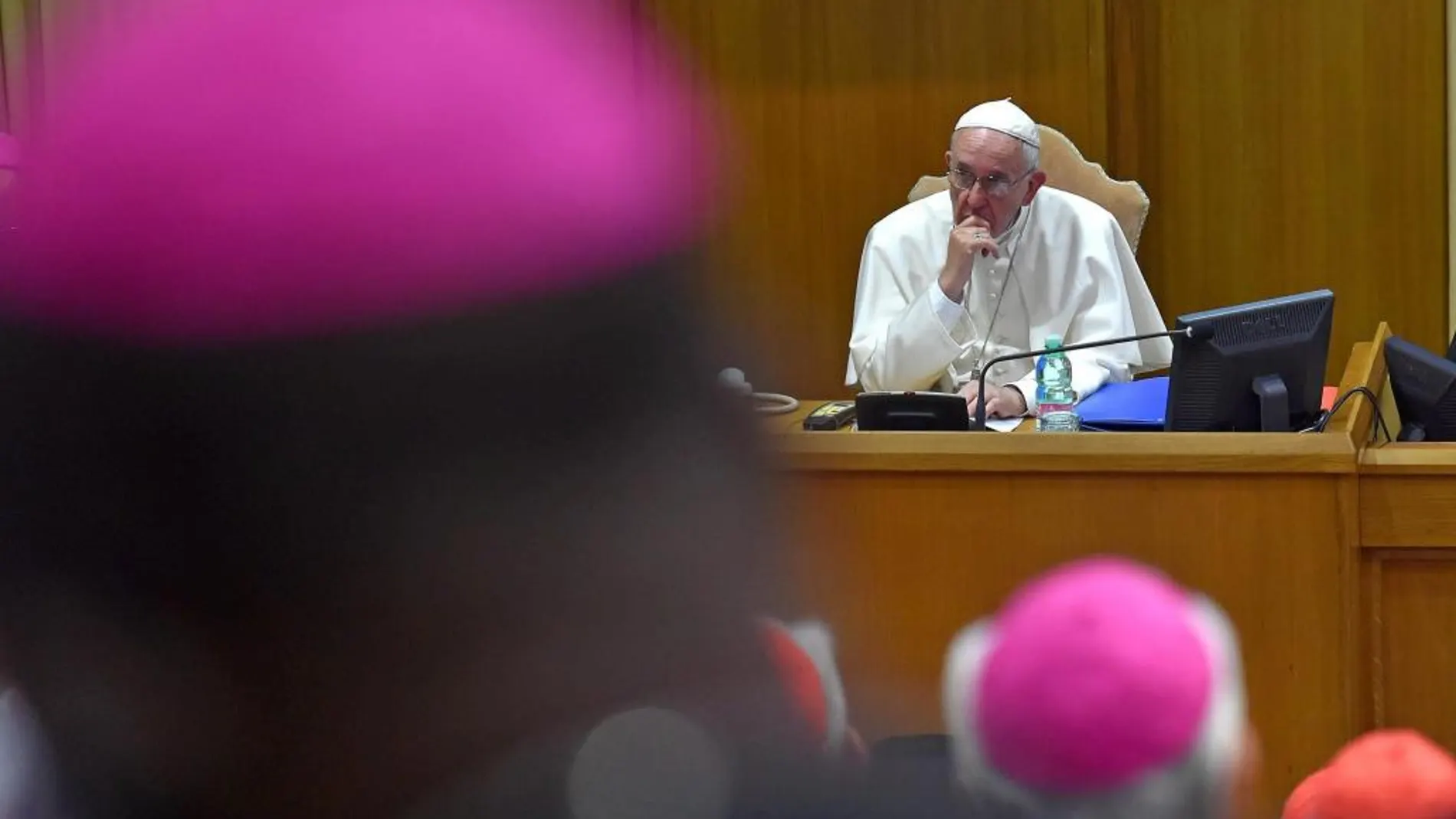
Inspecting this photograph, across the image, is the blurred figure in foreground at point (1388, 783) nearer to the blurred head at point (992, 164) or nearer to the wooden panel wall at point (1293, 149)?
the blurred head at point (992, 164)

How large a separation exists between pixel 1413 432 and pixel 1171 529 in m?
0.52

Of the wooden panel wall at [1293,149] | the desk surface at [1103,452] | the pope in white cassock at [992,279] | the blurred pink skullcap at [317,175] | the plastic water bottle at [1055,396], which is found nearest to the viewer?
the blurred pink skullcap at [317,175]

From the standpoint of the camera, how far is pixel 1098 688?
341 millimetres

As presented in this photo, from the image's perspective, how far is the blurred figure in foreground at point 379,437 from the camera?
0.31 meters

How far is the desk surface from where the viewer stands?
216 centimetres

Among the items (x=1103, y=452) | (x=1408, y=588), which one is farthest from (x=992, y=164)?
(x=1408, y=588)

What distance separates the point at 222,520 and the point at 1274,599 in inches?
80.8

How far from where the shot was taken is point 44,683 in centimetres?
34

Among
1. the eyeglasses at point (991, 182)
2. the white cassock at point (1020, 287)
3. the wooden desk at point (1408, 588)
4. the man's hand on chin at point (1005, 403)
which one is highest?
the eyeglasses at point (991, 182)

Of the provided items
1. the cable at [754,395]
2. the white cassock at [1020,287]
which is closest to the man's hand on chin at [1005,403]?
the white cassock at [1020,287]

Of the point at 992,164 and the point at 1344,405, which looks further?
the point at 992,164

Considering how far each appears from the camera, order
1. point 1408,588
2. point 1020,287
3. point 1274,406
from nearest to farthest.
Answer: point 1408,588, point 1274,406, point 1020,287

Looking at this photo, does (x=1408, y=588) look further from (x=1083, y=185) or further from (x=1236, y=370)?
(x=1083, y=185)

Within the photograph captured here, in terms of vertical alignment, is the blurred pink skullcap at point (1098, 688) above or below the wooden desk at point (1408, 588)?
above
